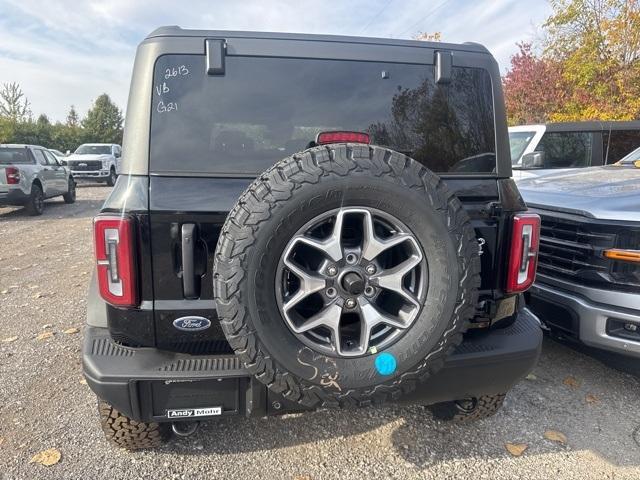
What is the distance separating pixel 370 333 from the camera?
1900 mm

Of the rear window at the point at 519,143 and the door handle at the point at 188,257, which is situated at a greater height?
the rear window at the point at 519,143

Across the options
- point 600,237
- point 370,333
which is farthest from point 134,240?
point 600,237

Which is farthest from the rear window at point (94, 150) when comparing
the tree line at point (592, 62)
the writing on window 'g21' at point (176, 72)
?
the writing on window 'g21' at point (176, 72)

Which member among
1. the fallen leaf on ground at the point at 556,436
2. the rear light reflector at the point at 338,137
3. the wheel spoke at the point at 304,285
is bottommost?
the fallen leaf on ground at the point at 556,436

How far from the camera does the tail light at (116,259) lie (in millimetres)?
1876

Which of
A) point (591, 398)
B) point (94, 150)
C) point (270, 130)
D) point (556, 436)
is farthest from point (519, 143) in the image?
point (94, 150)

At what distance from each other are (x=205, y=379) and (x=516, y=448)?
179 cm

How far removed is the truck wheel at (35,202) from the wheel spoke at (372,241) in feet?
37.8

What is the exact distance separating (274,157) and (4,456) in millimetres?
2120

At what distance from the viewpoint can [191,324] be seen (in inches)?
78.3

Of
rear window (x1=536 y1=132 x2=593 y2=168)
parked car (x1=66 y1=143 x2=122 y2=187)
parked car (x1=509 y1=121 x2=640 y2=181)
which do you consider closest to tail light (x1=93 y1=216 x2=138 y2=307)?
parked car (x1=509 y1=121 x2=640 y2=181)

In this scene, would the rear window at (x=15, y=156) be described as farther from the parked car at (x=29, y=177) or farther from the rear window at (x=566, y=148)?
the rear window at (x=566, y=148)

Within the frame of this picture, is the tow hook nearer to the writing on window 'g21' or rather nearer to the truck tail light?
the writing on window 'g21'

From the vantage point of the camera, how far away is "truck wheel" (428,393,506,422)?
2.62 meters
